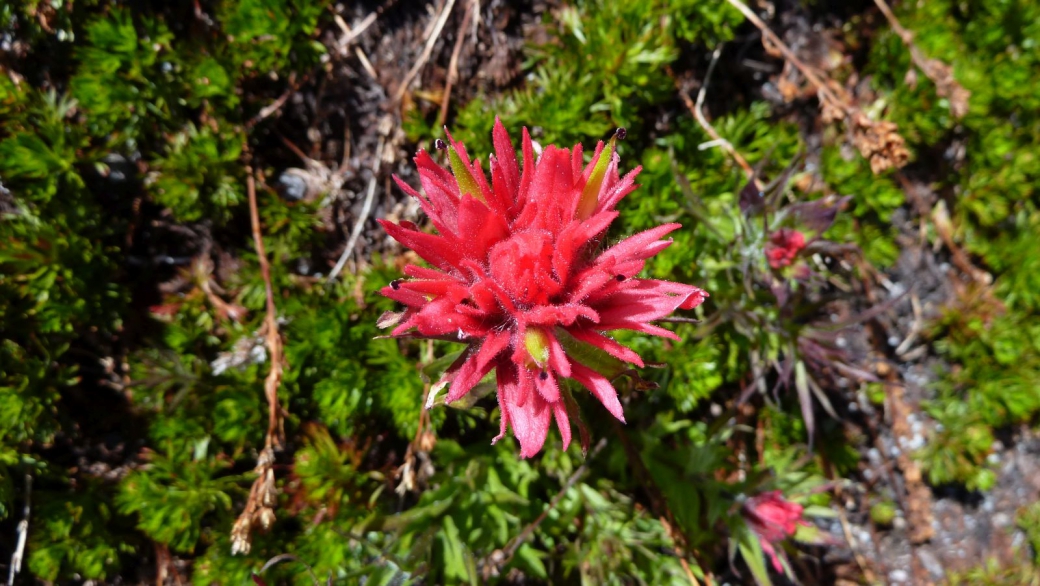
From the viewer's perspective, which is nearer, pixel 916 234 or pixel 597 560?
pixel 597 560

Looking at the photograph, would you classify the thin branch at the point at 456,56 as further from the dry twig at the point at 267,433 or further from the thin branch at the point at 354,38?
the dry twig at the point at 267,433

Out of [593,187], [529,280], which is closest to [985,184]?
[593,187]

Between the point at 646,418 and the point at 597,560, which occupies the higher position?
the point at 646,418

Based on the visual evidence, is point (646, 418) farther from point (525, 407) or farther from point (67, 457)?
point (67, 457)

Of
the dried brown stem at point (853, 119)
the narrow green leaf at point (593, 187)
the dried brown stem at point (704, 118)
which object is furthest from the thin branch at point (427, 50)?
the narrow green leaf at point (593, 187)

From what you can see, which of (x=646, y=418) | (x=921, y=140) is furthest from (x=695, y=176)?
(x=921, y=140)

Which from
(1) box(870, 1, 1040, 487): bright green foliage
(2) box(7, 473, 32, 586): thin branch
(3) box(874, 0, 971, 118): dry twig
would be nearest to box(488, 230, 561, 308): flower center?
(2) box(7, 473, 32, 586): thin branch

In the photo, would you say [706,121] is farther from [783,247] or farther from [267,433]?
[267,433]
